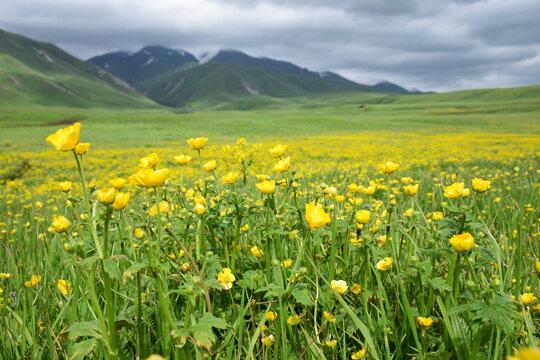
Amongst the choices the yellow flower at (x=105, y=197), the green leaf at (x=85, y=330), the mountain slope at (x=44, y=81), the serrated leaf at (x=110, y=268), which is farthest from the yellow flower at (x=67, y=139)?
the mountain slope at (x=44, y=81)

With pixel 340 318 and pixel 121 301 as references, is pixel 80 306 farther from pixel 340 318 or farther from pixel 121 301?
pixel 340 318

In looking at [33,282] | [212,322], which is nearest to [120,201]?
[212,322]

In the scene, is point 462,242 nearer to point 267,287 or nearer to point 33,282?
point 267,287

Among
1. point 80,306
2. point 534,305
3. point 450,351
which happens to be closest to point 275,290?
point 450,351

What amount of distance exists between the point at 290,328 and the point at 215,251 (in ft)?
2.37

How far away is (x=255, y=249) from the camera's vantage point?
193 cm

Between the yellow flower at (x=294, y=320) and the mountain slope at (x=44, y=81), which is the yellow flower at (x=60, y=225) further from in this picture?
the mountain slope at (x=44, y=81)

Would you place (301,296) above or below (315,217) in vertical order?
below

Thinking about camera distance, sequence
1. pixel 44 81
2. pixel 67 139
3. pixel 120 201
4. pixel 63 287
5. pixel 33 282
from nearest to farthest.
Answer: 1. pixel 67 139
2. pixel 120 201
3. pixel 63 287
4. pixel 33 282
5. pixel 44 81

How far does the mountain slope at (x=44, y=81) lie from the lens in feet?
415

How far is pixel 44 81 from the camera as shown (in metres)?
140

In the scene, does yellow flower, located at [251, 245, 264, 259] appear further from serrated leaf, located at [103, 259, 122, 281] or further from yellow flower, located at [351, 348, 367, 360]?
serrated leaf, located at [103, 259, 122, 281]

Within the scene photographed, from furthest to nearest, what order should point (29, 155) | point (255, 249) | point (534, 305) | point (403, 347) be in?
point (29, 155)
point (255, 249)
point (534, 305)
point (403, 347)

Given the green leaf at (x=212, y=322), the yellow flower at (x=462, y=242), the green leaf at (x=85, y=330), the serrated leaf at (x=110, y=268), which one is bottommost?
the green leaf at (x=85, y=330)
